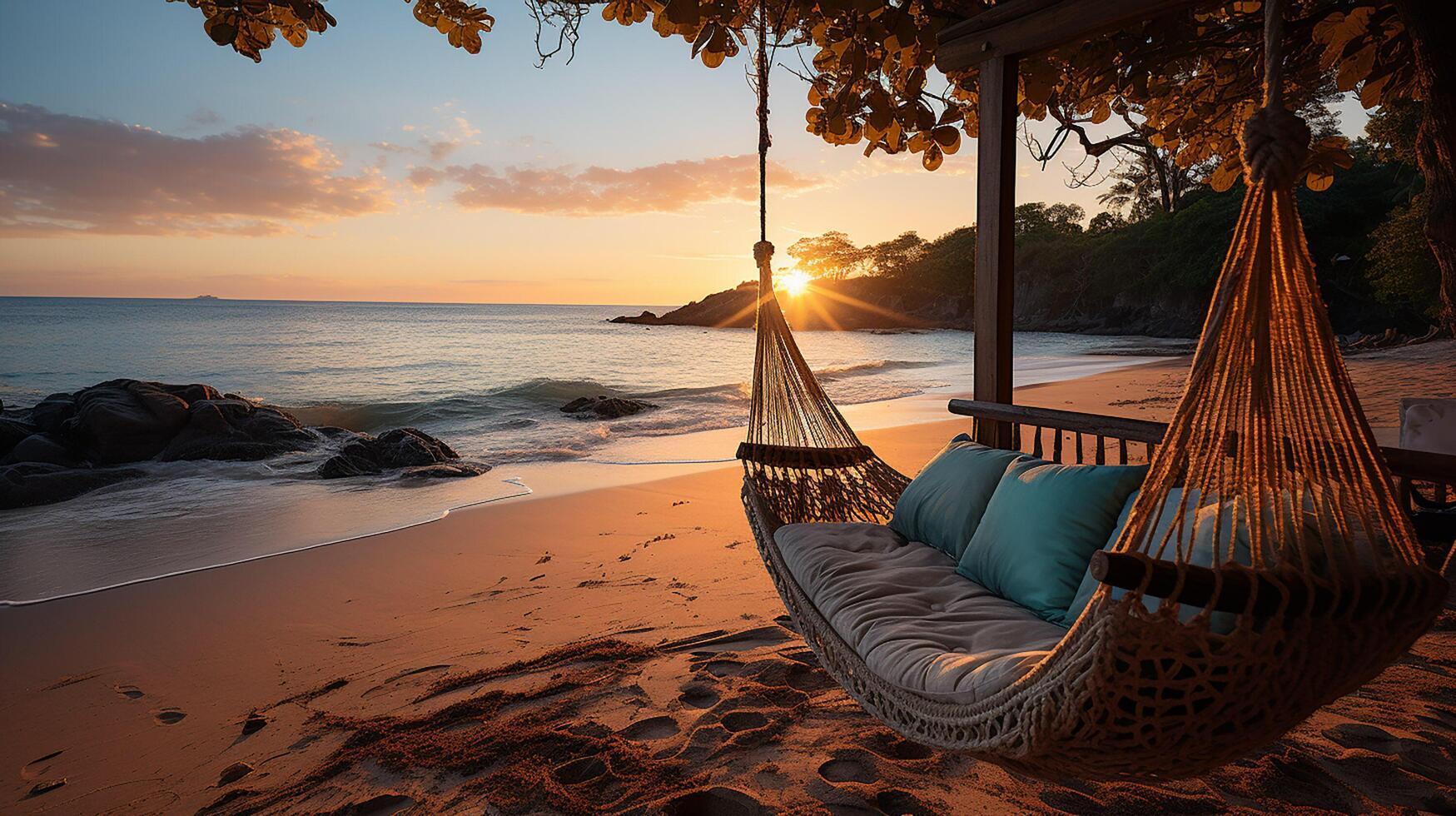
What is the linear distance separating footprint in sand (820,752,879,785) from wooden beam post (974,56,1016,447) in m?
1.04

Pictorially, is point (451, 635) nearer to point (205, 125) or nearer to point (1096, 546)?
point (1096, 546)

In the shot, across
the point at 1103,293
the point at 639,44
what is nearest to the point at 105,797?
the point at 639,44

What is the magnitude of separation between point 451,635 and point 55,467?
4.53m

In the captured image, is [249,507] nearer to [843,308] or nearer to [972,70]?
[972,70]

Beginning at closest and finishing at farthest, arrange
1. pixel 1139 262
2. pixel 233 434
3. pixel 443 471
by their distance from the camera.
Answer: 1. pixel 443 471
2. pixel 233 434
3. pixel 1139 262

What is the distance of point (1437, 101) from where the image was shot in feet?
4.79

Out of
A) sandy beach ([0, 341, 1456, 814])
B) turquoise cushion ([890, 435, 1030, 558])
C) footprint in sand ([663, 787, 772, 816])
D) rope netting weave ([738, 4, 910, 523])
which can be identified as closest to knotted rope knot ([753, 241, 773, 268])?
rope netting weave ([738, 4, 910, 523])

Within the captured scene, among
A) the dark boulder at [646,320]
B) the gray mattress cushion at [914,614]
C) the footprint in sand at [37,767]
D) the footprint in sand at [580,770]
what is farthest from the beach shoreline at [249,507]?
the dark boulder at [646,320]

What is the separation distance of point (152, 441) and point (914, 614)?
6.43 m

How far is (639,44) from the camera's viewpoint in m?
3.05

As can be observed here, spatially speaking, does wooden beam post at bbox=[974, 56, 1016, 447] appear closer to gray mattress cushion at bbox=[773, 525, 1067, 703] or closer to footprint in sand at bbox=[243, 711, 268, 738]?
gray mattress cushion at bbox=[773, 525, 1067, 703]

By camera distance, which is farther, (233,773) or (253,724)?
(253,724)

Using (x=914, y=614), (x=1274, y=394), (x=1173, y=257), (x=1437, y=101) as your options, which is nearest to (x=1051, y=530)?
(x=914, y=614)

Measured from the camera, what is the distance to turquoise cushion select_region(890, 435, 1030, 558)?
174 cm
